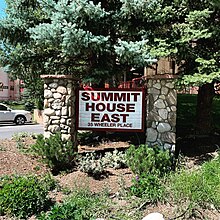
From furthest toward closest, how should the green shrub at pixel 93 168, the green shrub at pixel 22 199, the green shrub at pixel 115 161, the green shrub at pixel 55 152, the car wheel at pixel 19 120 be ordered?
1. the car wheel at pixel 19 120
2. the green shrub at pixel 115 161
3. the green shrub at pixel 55 152
4. the green shrub at pixel 93 168
5. the green shrub at pixel 22 199

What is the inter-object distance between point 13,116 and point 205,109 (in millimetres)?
13900

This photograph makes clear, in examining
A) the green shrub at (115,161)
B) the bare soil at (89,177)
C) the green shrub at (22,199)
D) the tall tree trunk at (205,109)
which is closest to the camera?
the green shrub at (22,199)

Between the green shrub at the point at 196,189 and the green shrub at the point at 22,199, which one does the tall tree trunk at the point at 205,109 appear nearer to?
the green shrub at the point at 196,189

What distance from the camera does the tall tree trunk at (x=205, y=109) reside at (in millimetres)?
8508

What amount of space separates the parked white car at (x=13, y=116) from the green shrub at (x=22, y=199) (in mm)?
15399

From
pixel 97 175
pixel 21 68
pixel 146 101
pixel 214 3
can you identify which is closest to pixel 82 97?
pixel 146 101

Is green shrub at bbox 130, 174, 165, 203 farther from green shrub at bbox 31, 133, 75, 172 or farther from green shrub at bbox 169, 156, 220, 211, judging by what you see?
green shrub at bbox 31, 133, 75, 172

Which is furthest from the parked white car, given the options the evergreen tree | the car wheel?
the evergreen tree

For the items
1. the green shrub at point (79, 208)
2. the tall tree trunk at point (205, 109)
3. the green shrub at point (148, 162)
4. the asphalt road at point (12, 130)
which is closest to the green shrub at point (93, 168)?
the green shrub at point (148, 162)

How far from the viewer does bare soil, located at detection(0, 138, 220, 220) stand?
15.2 feet

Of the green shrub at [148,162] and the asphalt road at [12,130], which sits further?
the asphalt road at [12,130]

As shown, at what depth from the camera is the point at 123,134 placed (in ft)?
30.1

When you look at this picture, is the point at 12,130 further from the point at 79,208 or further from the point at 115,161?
the point at 79,208

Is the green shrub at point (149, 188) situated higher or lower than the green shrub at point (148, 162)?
lower
